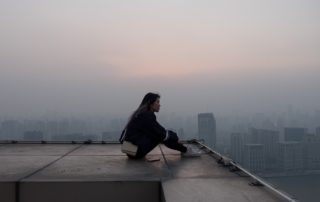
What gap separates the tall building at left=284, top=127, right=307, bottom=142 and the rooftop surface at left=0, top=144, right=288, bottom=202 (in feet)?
63.9

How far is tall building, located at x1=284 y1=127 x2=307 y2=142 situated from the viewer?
25039 millimetres

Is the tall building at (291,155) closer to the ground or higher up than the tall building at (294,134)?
closer to the ground

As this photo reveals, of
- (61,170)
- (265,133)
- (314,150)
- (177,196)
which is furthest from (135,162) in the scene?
(265,133)

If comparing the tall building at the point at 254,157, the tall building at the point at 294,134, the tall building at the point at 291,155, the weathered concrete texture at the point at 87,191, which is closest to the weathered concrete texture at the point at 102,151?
the weathered concrete texture at the point at 87,191

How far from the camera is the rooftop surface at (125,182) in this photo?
4.57 m

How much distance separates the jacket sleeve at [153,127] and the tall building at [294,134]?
61.8 ft

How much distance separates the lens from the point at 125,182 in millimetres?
5070

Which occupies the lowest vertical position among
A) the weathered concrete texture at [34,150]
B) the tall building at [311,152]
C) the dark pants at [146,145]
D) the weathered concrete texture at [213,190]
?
the tall building at [311,152]

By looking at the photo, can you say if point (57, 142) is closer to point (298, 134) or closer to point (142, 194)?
point (142, 194)

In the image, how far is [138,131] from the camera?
7242mm

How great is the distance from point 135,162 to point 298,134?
21307mm

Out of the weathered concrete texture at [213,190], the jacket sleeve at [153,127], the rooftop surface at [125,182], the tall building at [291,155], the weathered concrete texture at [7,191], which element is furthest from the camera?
the tall building at [291,155]

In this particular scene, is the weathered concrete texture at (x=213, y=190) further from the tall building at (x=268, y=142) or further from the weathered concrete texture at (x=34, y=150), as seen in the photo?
the tall building at (x=268, y=142)

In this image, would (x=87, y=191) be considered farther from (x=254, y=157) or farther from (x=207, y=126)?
(x=207, y=126)
